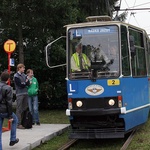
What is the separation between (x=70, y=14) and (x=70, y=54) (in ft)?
22.1

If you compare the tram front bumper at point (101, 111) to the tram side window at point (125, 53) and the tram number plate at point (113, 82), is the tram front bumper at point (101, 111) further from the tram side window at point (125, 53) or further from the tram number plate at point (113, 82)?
the tram side window at point (125, 53)

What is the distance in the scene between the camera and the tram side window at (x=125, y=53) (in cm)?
897

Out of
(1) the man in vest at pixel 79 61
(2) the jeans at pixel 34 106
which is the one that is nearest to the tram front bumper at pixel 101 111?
(1) the man in vest at pixel 79 61

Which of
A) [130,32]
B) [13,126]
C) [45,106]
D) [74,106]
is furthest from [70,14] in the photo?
[13,126]

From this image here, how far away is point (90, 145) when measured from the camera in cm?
924

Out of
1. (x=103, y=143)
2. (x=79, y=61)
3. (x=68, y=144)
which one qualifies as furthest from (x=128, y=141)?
(x=79, y=61)

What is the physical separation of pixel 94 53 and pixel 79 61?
43 centimetres

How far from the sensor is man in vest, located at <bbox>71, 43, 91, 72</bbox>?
9016 mm

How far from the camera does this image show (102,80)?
344 inches

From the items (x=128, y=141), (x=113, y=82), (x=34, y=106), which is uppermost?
(x=113, y=82)

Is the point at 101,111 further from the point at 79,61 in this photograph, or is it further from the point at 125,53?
the point at 125,53

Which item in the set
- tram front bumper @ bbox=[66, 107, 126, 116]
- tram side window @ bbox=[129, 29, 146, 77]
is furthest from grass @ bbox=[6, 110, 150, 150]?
tram side window @ bbox=[129, 29, 146, 77]

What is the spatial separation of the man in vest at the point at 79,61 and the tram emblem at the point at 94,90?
1.67 feet

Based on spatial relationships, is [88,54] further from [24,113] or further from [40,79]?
A: [40,79]
